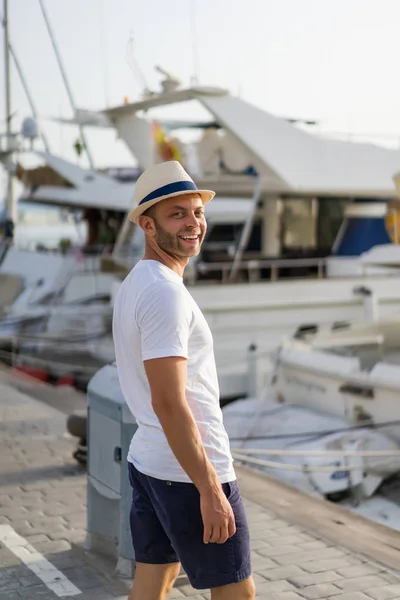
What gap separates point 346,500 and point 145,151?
Answer: 1275 cm

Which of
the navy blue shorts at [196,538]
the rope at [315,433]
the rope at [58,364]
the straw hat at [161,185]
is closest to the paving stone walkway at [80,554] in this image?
the navy blue shorts at [196,538]

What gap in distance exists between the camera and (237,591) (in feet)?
9.23

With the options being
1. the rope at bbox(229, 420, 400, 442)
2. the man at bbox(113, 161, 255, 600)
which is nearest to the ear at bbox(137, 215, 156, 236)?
the man at bbox(113, 161, 255, 600)

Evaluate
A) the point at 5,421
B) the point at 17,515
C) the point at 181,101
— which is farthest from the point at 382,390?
the point at 181,101

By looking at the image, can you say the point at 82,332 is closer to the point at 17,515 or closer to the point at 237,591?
the point at 17,515

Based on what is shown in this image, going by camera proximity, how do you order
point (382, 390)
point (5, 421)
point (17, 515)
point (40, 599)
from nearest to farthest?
point (40, 599) < point (17, 515) < point (5, 421) < point (382, 390)

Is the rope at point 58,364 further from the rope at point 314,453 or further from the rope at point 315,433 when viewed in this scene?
the rope at point 314,453

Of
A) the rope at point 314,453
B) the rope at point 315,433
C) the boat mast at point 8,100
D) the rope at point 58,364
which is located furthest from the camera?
the boat mast at point 8,100

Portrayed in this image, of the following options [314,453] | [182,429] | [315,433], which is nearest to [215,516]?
[182,429]

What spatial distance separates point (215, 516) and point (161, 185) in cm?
111

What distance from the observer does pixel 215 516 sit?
267 cm

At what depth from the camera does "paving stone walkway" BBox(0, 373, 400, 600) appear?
14.1 ft

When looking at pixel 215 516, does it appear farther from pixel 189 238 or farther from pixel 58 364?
pixel 58 364

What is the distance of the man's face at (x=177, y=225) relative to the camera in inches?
115
